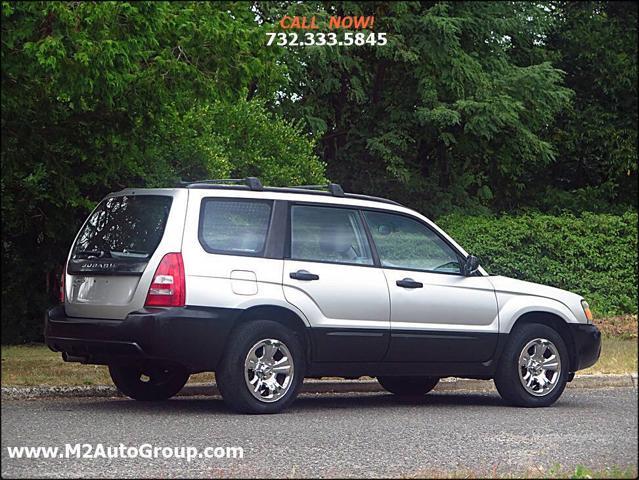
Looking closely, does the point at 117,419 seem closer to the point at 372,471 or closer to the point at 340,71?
the point at 372,471

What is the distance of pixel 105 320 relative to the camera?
34.9 feet

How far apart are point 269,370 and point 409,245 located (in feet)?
6.21

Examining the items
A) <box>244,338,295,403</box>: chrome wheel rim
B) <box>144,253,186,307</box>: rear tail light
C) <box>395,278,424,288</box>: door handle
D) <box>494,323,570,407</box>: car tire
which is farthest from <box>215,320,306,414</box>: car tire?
<box>494,323,570,407</box>: car tire

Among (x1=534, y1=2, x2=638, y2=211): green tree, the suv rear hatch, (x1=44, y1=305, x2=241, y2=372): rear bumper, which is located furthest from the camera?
(x1=534, y1=2, x2=638, y2=211): green tree

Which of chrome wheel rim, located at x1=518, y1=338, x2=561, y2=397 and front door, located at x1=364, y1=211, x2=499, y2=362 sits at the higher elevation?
front door, located at x1=364, y1=211, x2=499, y2=362

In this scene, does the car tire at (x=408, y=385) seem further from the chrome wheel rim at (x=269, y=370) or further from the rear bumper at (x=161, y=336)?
the rear bumper at (x=161, y=336)

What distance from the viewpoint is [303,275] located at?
1109cm

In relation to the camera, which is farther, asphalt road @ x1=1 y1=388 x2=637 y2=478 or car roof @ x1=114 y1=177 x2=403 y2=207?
car roof @ x1=114 y1=177 x2=403 y2=207

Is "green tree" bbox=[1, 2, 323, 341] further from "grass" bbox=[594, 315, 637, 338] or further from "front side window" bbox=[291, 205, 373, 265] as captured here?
"grass" bbox=[594, 315, 637, 338]

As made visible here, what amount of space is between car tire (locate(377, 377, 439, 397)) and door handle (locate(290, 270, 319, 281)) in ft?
8.13

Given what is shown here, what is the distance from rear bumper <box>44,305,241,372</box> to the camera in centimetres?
1036

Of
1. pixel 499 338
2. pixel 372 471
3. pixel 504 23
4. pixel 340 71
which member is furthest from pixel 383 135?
pixel 372 471

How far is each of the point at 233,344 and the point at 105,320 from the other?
3.54 ft

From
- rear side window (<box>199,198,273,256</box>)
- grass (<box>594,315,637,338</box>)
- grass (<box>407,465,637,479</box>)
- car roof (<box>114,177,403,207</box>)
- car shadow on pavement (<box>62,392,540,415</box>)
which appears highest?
car roof (<box>114,177,403,207</box>)
